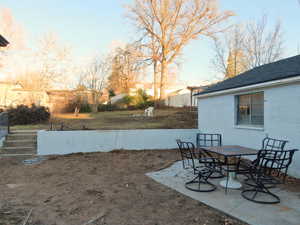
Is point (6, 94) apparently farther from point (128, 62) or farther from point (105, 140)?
point (105, 140)

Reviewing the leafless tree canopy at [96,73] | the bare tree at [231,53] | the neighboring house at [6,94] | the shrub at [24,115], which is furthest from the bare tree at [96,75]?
the bare tree at [231,53]

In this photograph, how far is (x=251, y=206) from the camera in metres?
3.40

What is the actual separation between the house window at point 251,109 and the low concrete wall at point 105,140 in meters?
2.47

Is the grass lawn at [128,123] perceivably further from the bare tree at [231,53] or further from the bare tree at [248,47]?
the bare tree at [248,47]

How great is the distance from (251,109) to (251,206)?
4.12m

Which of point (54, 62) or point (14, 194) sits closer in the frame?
point (14, 194)

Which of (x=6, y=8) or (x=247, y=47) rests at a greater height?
(x=6, y=8)

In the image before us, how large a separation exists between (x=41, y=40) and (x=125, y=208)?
66.1 ft

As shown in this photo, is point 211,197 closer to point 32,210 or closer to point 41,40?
point 32,210

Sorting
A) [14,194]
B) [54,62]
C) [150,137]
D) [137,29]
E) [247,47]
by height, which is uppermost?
[137,29]

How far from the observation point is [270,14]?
17.5m

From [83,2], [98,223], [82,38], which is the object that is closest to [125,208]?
[98,223]

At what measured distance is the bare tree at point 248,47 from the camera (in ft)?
60.2

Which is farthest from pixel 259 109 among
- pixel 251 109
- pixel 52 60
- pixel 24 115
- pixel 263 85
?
pixel 52 60
